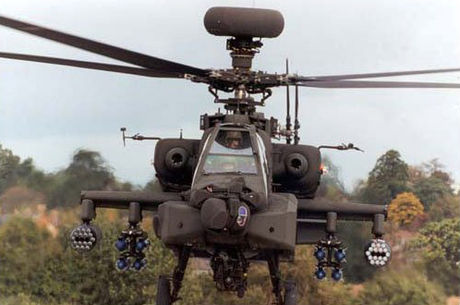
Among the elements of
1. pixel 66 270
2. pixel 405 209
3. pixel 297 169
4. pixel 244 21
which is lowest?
pixel 66 270

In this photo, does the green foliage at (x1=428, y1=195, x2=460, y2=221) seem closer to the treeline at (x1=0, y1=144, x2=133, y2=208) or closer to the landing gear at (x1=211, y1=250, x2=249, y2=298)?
the treeline at (x1=0, y1=144, x2=133, y2=208)

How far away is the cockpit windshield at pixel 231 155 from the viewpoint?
10.3 m

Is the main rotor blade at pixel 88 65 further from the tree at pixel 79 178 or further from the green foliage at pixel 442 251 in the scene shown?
the green foliage at pixel 442 251

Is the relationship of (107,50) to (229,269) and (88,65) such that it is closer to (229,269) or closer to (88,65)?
(88,65)

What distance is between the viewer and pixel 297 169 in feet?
38.9

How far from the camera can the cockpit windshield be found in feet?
33.9

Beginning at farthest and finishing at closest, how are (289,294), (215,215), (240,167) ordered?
(289,294)
(240,167)
(215,215)

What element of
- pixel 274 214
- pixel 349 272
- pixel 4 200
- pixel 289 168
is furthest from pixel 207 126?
pixel 4 200

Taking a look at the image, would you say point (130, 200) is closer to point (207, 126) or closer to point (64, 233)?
point (207, 126)

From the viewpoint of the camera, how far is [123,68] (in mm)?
11906

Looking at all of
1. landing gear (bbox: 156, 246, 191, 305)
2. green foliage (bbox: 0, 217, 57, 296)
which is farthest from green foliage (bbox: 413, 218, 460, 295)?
green foliage (bbox: 0, 217, 57, 296)

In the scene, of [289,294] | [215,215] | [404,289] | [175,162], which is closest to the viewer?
[215,215]

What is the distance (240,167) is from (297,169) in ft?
5.40

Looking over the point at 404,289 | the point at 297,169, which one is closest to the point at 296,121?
the point at 297,169
